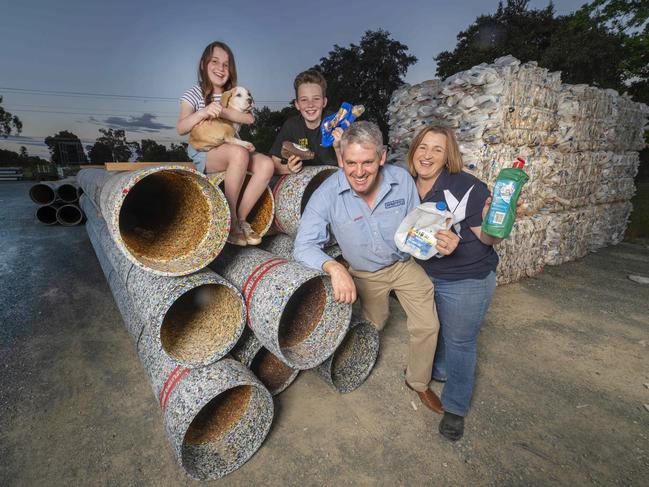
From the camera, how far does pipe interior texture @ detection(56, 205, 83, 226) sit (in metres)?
9.22

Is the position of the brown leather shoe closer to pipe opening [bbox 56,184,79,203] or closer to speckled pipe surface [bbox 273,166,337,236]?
speckled pipe surface [bbox 273,166,337,236]

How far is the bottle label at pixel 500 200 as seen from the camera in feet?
6.00

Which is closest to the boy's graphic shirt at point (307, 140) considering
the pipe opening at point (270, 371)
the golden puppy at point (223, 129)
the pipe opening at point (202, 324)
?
the golden puppy at point (223, 129)

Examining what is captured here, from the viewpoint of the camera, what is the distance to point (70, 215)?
31.2 ft

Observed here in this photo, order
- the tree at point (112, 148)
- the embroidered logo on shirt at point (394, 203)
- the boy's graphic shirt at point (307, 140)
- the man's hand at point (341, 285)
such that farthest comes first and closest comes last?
the tree at point (112, 148)
the boy's graphic shirt at point (307, 140)
the embroidered logo on shirt at point (394, 203)
the man's hand at point (341, 285)

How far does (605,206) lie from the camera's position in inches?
271

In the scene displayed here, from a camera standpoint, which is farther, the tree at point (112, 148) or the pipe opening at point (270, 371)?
the tree at point (112, 148)

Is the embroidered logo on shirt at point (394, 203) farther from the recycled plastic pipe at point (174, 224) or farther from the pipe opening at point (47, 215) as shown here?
the pipe opening at point (47, 215)

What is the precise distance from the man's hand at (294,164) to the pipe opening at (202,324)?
1.26 meters

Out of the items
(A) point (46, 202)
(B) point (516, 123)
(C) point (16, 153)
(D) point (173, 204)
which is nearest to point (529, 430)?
(D) point (173, 204)

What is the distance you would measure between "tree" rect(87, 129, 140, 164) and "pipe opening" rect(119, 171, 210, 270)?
5273 cm

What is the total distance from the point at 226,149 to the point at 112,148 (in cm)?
6190

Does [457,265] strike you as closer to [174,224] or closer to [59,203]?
[174,224]

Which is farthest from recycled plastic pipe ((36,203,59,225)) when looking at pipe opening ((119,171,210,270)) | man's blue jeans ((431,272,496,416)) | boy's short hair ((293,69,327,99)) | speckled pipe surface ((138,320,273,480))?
man's blue jeans ((431,272,496,416))
